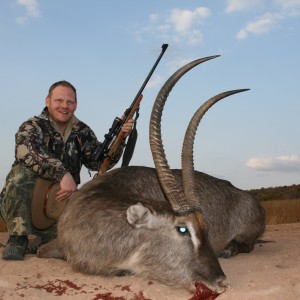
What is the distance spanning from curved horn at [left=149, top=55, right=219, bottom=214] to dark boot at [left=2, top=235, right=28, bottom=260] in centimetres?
246

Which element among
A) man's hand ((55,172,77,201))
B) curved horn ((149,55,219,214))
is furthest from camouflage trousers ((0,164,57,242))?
curved horn ((149,55,219,214))

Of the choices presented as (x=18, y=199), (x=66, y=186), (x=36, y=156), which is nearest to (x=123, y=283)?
(x=66, y=186)

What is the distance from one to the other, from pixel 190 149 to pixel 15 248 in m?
2.74

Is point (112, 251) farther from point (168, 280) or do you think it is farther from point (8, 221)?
point (8, 221)

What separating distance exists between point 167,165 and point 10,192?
268 cm

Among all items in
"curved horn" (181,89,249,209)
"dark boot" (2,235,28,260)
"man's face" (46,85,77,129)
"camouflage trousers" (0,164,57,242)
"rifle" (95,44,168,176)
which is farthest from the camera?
"rifle" (95,44,168,176)

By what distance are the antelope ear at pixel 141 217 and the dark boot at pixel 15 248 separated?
2.17 m

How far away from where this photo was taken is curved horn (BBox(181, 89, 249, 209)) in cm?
558

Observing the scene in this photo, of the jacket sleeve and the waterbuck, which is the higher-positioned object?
the jacket sleeve

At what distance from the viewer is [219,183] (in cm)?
816

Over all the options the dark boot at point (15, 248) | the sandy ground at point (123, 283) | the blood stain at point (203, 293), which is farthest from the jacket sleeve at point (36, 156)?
the blood stain at point (203, 293)

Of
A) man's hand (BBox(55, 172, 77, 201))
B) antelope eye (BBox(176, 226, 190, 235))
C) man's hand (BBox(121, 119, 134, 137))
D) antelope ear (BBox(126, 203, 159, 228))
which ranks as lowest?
antelope eye (BBox(176, 226, 190, 235))

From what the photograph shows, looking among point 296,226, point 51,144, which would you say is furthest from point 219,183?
point 296,226

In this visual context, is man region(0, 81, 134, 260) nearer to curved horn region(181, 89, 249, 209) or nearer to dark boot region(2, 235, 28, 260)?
dark boot region(2, 235, 28, 260)
